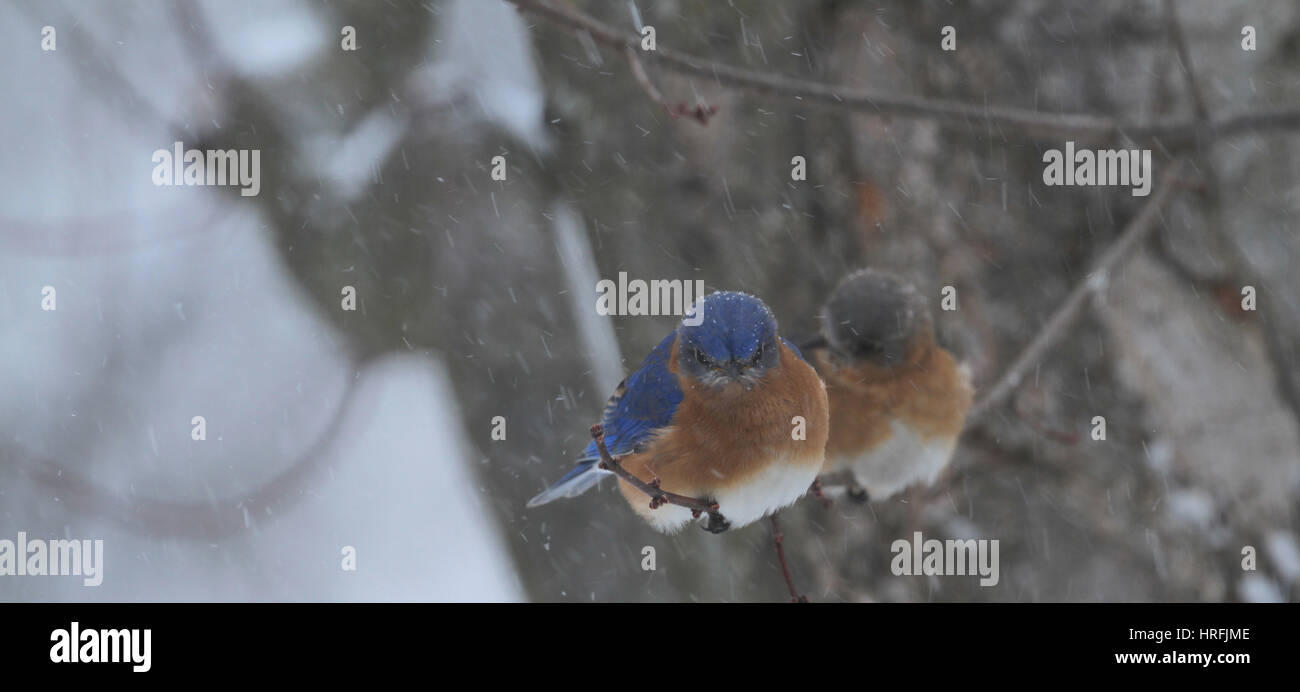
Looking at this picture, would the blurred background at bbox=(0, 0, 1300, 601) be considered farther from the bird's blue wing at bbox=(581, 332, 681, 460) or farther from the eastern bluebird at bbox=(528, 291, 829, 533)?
the eastern bluebird at bbox=(528, 291, 829, 533)

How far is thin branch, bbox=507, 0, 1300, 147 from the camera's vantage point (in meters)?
1.80

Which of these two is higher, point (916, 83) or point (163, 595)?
point (916, 83)

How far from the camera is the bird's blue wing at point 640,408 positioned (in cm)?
224

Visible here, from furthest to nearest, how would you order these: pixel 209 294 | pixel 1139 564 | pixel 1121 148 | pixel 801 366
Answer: pixel 209 294 < pixel 1121 148 < pixel 1139 564 < pixel 801 366

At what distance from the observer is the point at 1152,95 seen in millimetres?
3305

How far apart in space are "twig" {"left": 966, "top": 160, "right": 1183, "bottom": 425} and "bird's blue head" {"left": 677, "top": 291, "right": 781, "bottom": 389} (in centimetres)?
91

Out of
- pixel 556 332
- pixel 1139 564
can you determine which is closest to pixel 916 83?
pixel 556 332

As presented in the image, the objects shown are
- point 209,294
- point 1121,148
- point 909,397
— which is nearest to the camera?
point 909,397

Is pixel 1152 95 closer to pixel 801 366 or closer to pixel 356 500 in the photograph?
pixel 801 366

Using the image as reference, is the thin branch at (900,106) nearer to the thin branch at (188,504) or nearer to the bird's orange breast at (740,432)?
the bird's orange breast at (740,432)

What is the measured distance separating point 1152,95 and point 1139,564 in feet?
5.02

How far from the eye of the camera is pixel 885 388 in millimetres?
2881
